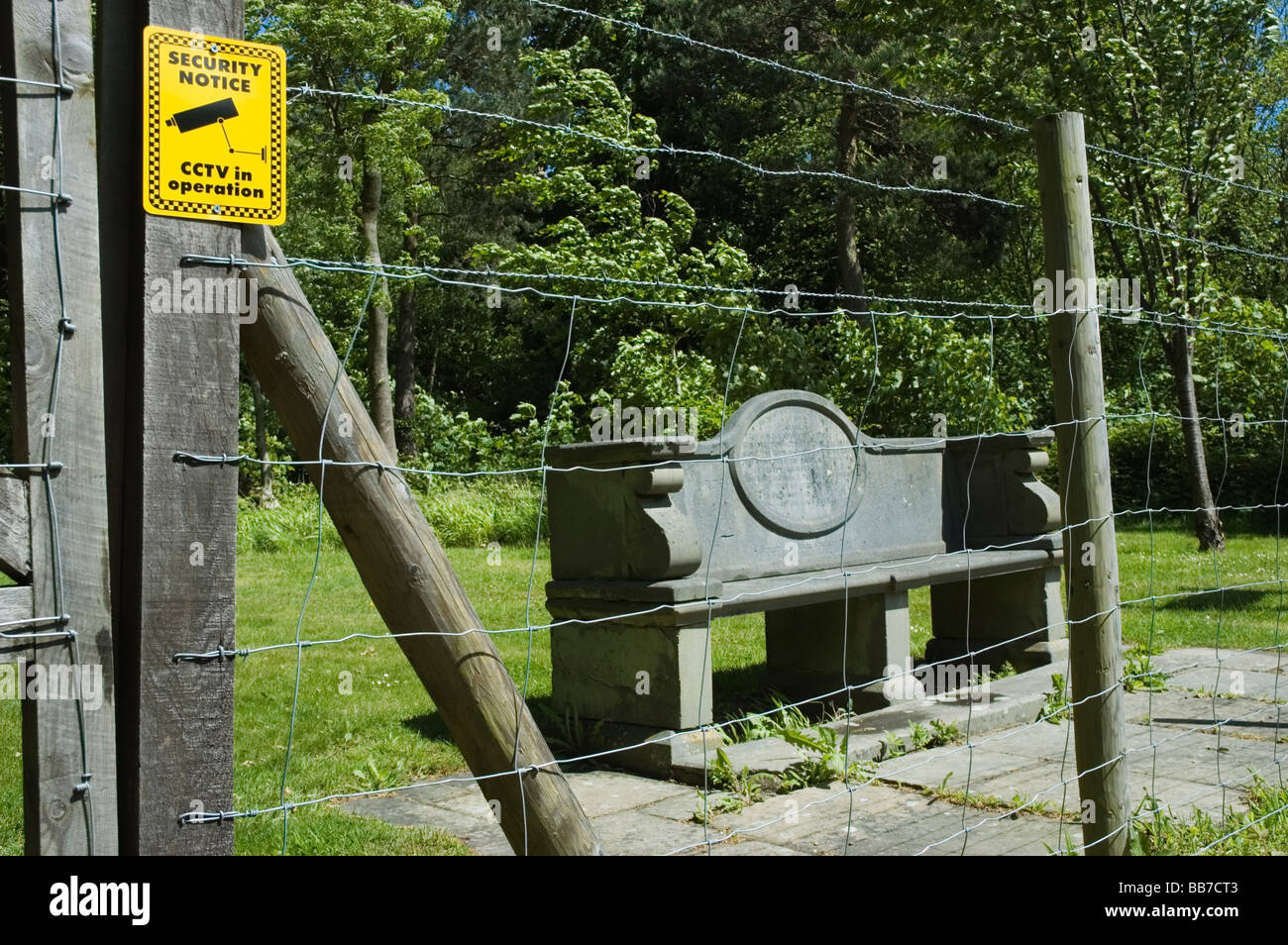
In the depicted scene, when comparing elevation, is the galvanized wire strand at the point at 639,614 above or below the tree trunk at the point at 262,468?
below

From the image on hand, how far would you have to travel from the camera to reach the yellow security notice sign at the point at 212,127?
1972mm

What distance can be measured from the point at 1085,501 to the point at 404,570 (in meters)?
1.94

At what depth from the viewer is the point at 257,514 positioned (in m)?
15.9

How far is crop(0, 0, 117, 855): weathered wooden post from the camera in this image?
1.86 m

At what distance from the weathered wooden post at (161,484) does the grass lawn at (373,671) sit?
4.61ft

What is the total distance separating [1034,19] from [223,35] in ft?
36.7

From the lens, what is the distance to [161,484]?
1.98 metres

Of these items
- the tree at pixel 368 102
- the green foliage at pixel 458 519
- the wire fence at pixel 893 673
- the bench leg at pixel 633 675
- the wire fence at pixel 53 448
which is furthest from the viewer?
the tree at pixel 368 102

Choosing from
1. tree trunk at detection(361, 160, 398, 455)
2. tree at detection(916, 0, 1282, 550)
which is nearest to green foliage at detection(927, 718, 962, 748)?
tree at detection(916, 0, 1282, 550)

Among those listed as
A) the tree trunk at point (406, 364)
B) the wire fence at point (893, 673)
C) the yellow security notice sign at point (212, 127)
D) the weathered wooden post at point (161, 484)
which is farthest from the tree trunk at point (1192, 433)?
the tree trunk at point (406, 364)

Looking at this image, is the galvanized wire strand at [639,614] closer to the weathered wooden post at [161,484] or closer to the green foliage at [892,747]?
the weathered wooden post at [161,484]

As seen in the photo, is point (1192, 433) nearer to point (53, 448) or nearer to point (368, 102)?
point (53, 448)

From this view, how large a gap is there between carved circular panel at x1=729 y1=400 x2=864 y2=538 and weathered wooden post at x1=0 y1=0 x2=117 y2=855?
158 inches

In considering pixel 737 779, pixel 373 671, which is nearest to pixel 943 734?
pixel 737 779
